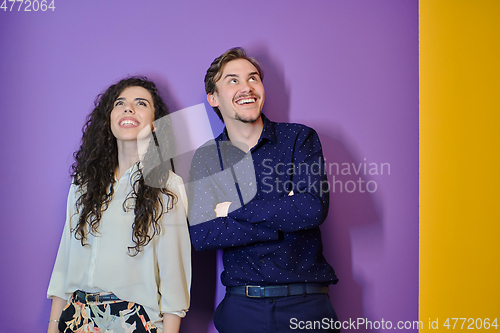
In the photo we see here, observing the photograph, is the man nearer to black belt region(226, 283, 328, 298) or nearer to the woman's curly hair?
black belt region(226, 283, 328, 298)

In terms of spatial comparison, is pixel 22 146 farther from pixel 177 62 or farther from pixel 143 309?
pixel 143 309

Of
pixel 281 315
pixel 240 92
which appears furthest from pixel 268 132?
pixel 281 315

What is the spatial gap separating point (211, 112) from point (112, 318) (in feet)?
4.03

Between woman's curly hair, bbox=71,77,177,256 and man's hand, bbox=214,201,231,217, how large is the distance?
254 mm

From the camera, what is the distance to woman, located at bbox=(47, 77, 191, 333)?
183cm

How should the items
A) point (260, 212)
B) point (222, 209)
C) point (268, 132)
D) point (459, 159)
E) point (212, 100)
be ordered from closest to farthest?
point (260, 212)
point (222, 209)
point (268, 132)
point (212, 100)
point (459, 159)

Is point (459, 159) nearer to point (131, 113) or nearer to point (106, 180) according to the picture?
point (131, 113)

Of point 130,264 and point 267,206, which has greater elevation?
point 267,206

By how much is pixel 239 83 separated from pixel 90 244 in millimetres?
1137

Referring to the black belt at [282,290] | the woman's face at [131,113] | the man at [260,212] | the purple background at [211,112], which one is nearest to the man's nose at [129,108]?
the woman's face at [131,113]

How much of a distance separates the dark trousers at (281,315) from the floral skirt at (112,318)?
412 millimetres

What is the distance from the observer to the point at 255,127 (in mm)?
2057

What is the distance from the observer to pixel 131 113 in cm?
204

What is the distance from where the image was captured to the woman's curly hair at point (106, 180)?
1.90m
